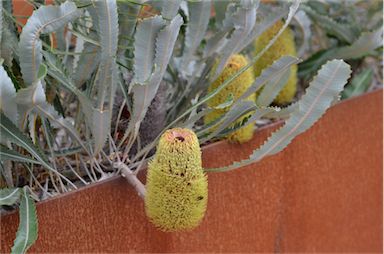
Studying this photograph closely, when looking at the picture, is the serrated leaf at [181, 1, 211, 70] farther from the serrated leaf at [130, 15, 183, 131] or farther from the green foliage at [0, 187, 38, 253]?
the green foliage at [0, 187, 38, 253]

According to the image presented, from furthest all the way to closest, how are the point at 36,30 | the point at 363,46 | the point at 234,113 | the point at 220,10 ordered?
1. the point at 363,46
2. the point at 220,10
3. the point at 234,113
4. the point at 36,30

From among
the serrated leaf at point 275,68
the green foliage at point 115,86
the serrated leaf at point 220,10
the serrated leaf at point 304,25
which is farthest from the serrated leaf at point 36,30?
the serrated leaf at point 304,25

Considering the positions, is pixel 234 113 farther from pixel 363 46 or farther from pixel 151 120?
pixel 363 46

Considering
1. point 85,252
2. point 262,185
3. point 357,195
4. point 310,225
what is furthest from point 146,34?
point 357,195

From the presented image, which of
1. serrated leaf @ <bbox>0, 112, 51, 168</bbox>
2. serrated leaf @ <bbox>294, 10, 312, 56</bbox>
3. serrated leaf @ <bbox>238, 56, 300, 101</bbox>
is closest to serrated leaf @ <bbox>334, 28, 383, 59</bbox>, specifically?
serrated leaf @ <bbox>294, 10, 312, 56</bbox>

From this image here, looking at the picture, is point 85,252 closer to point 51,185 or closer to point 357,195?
point 51,185

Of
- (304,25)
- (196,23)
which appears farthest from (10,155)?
(304,25)
